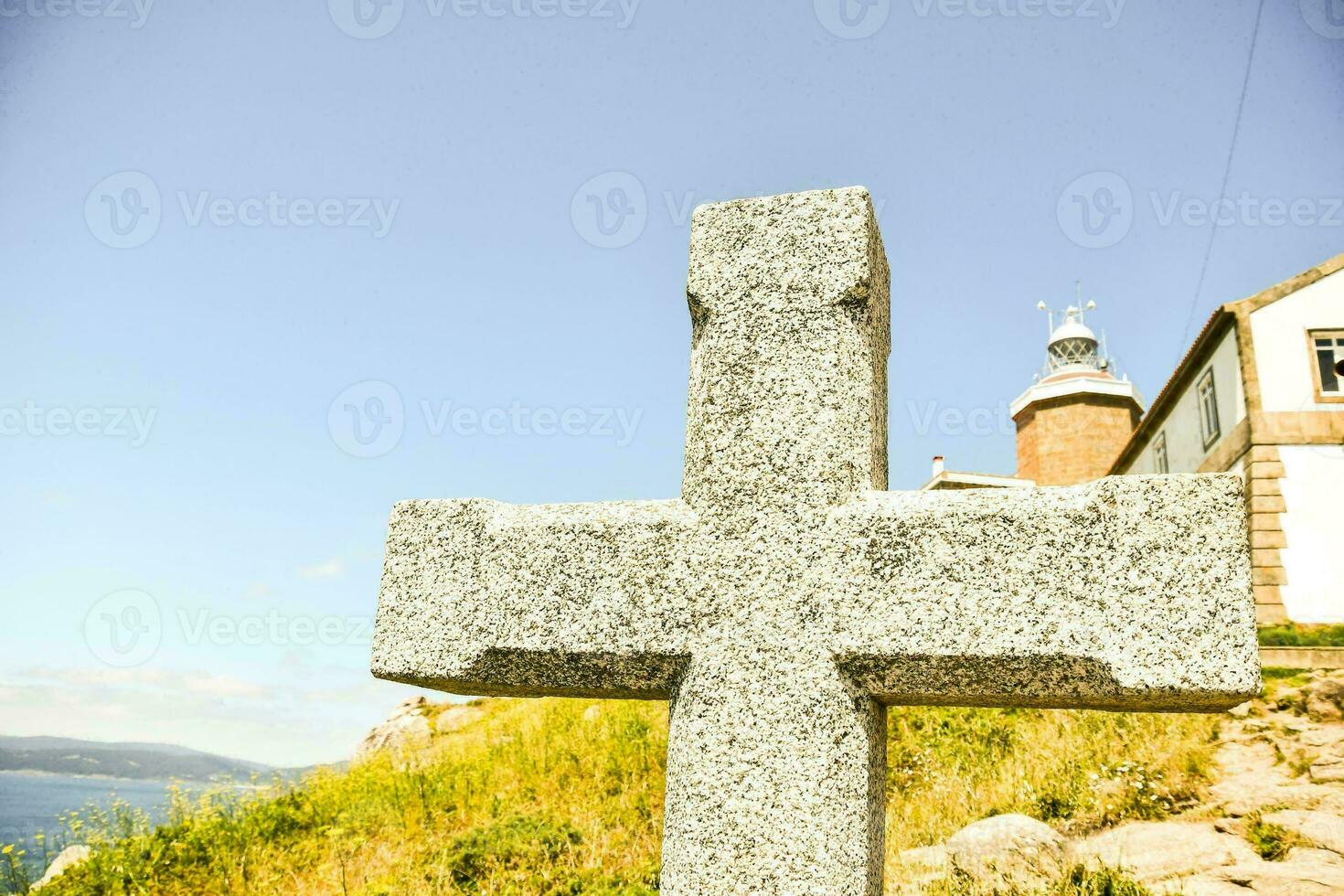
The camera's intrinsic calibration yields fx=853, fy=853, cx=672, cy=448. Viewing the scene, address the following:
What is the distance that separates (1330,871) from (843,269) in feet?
13.2

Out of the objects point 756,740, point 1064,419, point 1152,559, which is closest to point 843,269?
point 1152,559

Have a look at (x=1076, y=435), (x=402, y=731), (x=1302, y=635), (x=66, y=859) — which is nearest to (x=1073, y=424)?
(x=1076, y=435)

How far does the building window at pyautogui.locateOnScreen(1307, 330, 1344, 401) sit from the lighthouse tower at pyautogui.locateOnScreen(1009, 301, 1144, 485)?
12.2 m

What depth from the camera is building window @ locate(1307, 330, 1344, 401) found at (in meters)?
13.6

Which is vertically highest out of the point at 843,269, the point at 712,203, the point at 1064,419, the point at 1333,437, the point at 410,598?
the point at 1064,419

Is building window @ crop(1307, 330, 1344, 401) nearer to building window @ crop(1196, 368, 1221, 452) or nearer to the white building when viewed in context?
the white building

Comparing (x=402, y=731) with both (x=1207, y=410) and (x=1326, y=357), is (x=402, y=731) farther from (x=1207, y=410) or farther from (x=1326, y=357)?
(x=1326, y=357)

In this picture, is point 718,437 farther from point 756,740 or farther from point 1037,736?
point 1037,736

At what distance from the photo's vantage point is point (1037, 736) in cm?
633

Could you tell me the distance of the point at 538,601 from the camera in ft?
6.75

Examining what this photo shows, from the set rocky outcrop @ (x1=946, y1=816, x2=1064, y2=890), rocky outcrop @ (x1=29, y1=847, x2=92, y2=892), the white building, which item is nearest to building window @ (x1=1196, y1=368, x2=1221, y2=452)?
the white building

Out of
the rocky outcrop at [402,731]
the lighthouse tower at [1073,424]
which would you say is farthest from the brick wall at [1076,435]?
the rocky outcrop at [402,731]

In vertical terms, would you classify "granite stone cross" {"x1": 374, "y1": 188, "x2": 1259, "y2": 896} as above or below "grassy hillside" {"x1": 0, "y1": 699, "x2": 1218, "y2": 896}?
above

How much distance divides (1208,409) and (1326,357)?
230 cm
